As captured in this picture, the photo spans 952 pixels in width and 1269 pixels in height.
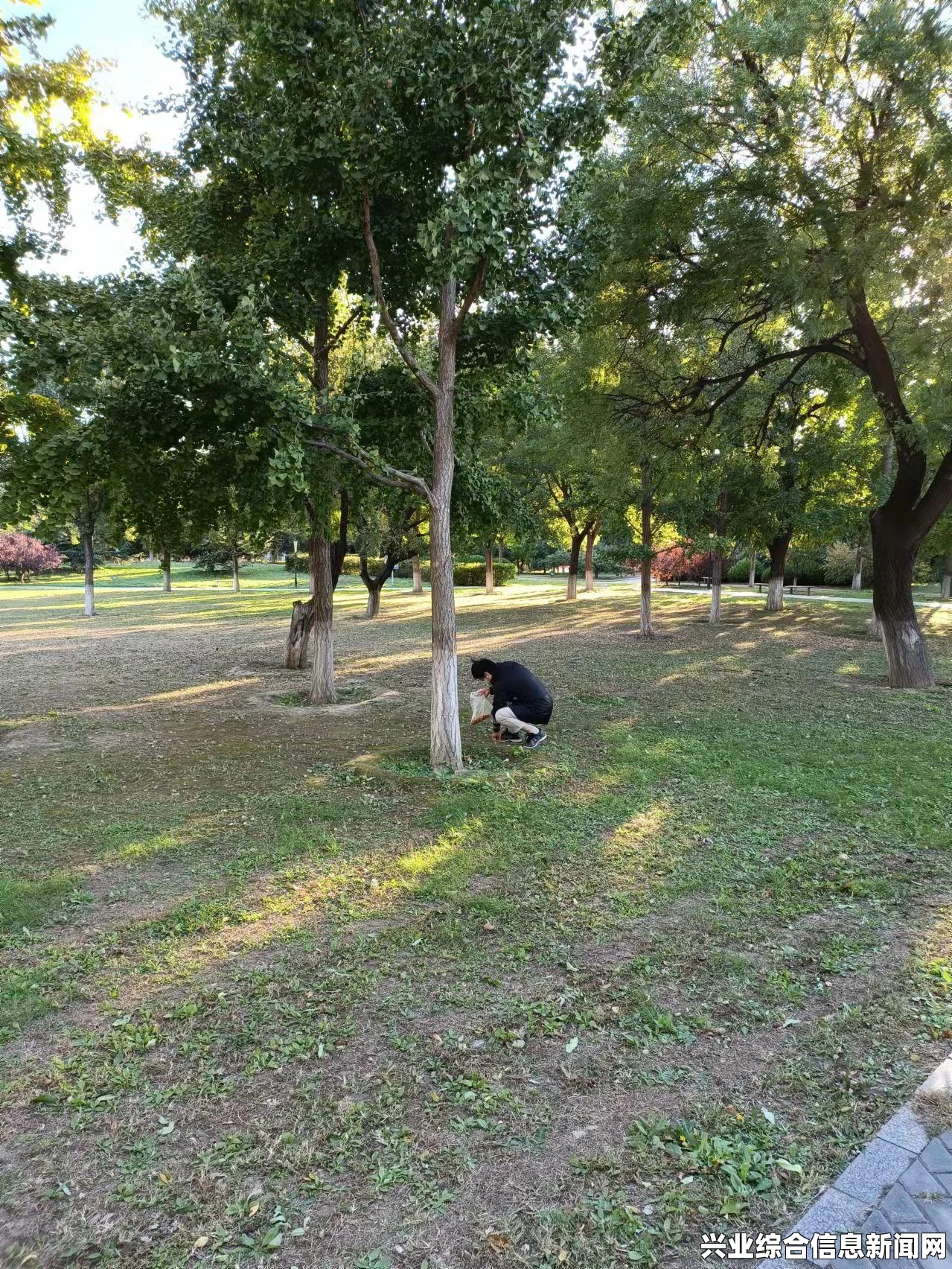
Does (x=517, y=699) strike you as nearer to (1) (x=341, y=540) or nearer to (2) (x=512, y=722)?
(2) (x=512, y=722)

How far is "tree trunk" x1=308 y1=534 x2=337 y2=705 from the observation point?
407 inches

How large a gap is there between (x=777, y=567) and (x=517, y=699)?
55.7ft

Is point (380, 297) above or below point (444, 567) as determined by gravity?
above

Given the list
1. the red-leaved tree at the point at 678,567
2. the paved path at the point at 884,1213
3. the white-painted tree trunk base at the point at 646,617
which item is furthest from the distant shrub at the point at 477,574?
the paved path at the point at 884,1213

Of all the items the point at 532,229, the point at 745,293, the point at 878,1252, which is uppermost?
the point at 745,293

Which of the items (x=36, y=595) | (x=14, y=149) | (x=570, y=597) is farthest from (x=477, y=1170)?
(x=36, y=595)

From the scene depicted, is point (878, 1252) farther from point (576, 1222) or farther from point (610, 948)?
point (610, 948)

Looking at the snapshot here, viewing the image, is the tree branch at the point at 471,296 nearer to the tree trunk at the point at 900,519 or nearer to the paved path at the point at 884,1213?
the tree trunk at the point at 900,519

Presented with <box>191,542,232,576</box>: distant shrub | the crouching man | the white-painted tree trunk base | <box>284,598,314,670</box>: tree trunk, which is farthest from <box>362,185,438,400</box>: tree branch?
<box>191,542,232,576</box>: distant shrub

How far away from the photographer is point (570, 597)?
95.8ft

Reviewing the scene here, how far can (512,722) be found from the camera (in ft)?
27.1

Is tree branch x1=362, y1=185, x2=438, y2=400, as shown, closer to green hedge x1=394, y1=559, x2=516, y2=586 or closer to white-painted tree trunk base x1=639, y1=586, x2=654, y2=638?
white-painted tree trunk base x1=639, y1=586, x2=654, y2=638

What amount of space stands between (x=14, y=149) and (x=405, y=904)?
311 inches

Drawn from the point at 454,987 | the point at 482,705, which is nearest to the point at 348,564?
the point at 482,705
